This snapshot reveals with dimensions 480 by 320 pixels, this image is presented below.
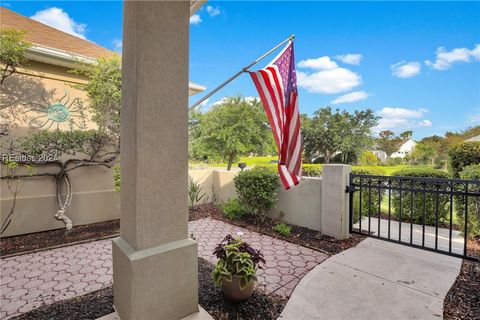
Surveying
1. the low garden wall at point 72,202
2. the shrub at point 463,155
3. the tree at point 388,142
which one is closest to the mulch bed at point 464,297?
the shrub at point 463,155

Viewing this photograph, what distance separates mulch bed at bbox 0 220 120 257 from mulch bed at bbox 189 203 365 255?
2105mm

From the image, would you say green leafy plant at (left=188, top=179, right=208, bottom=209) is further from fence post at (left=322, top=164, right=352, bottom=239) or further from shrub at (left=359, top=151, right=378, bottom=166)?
shrub at (left=359, top=151, right=378, bottom=166)

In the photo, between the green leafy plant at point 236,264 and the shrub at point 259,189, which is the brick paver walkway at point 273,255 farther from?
the shrub at point 259,189

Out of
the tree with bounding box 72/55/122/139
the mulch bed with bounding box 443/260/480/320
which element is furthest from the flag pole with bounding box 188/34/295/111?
the mulch bed with bounding box 443/260/480/320

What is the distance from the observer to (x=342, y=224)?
4.40 meters

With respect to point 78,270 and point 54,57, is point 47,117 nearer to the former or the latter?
point 54,57

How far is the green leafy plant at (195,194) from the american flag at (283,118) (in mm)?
4324

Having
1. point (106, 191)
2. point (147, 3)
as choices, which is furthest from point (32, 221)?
point (147, 3)

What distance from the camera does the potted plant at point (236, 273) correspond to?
7.93 feet

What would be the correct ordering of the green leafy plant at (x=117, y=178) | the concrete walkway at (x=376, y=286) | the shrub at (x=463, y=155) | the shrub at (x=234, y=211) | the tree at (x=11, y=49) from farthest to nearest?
1. the shrub at (x=463, y=155)
2. the shrub at (x=234, y=211)
3. the green leafy plant at (x=117, y=178)
4. the tree at (x=11, y=49)
5. the concrete walkway at (x=376, y=286)

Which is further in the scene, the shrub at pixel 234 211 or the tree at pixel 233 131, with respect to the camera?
the tree at pixel 233 131

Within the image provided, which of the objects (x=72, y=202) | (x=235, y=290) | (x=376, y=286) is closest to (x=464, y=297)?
(x=376, y=286)

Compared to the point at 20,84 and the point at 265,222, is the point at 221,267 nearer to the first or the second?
the point at 265,222

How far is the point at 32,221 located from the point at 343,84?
5584 cm
